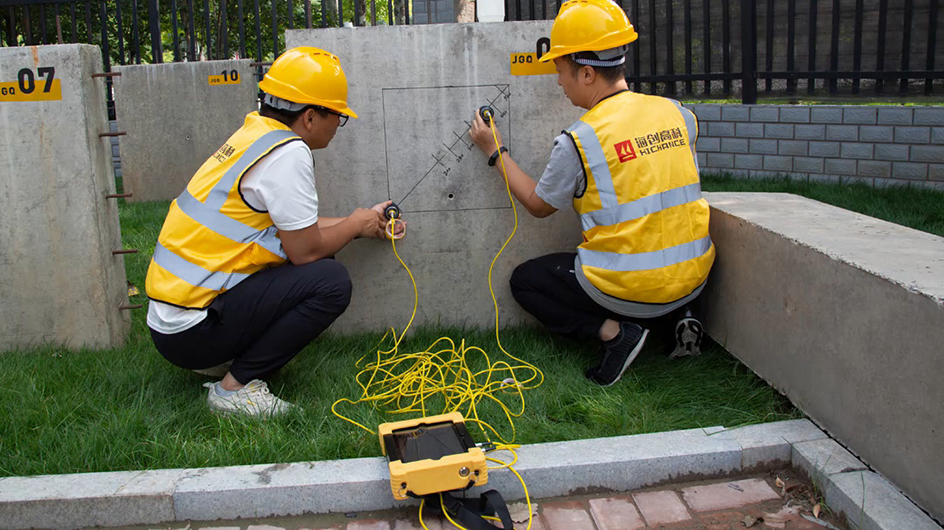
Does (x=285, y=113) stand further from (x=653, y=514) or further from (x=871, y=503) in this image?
(x=871, y=503)

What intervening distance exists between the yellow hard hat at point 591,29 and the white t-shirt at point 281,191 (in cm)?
125

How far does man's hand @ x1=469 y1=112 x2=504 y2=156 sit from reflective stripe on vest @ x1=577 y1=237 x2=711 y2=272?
33.9 inches

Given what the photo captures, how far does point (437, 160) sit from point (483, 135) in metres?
0.29

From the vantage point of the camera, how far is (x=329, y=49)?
4.12 m

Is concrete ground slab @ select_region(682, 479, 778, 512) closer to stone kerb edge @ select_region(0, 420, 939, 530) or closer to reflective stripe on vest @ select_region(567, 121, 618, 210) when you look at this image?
stone kerb edge @ select_region(0, 420, 939, 530)

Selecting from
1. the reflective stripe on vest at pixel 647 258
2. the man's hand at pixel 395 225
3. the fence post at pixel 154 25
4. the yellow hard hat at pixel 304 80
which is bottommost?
the reflective stripe on vest at pixel 647 258

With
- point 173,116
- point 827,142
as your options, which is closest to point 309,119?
point 827,142

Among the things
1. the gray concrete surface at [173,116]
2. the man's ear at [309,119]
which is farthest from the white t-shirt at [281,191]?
the gray concrete surface at [173,116]

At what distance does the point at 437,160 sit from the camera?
14.1 feet

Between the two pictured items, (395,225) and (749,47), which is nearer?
(395,225)

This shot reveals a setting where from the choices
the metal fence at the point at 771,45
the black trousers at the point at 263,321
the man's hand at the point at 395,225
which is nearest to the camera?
the black trousers at the point at 263,321

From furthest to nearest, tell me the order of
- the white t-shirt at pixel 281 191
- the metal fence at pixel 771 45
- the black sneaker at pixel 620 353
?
the metal fence at pixel 771 45, the black sneaker at pixel 620 353, the white t-shirt at pixel 281 191

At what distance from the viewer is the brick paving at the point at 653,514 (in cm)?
273

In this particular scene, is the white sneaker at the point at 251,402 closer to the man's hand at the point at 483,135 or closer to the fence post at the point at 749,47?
the man's hand at the point at 483,135
